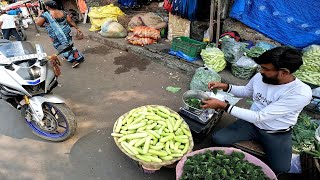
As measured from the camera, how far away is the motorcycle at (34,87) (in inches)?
130

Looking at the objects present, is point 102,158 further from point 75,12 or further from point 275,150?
point 75,12

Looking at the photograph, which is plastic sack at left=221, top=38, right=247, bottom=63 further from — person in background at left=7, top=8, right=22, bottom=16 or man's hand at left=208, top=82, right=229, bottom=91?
person in background at left=7, top=8, right=22, bottom=16

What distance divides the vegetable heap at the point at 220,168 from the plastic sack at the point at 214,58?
279 cm

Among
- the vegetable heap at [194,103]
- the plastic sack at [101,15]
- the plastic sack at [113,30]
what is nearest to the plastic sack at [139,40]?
the plastic sack at [113,30]

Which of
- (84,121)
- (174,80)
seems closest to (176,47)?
(174,80)

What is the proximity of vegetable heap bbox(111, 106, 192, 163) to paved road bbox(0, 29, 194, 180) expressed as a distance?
48 cm

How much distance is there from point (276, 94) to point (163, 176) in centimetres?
175

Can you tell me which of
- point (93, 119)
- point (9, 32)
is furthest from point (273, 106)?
point (9, 32)

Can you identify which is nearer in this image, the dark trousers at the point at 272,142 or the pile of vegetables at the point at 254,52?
the dark trousers at the point at 272,142

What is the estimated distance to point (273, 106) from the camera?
2686 mm

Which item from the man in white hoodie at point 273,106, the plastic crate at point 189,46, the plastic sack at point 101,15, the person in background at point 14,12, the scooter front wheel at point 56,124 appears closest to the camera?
the man in white hoodie at point 273,106

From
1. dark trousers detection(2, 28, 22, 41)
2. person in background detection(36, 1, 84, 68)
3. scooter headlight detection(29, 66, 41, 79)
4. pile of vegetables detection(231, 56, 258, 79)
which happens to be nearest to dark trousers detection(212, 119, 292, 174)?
pile of vegetables detection(231, 56, 258, 79)

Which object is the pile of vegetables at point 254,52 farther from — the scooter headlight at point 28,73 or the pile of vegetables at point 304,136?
the scooter headlight at point 28,73

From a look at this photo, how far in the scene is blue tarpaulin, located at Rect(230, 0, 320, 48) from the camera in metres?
4.98
